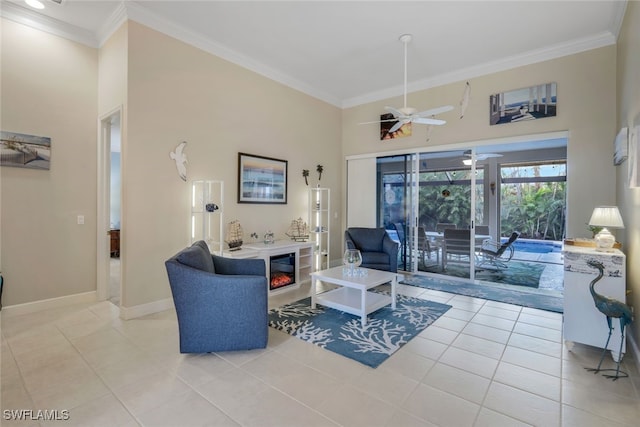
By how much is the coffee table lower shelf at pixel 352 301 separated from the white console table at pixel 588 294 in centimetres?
181

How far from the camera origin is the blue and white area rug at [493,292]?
4090mm

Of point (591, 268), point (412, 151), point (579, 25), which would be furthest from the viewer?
point (412, 151)

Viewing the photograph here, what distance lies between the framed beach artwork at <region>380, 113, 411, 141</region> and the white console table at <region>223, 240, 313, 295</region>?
280 cm

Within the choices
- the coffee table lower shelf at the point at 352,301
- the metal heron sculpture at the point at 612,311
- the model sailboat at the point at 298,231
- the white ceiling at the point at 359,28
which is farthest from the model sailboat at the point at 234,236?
the metal heron sculpture at the point at 612,311

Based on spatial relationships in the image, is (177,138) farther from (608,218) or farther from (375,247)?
(608,218)

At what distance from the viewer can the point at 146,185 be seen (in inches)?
143

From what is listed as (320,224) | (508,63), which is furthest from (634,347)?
(320,224)

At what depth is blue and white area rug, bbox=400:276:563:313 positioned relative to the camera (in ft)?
13.4

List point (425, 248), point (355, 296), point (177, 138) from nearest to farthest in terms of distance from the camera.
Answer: point (355, 296)
point (177, 138)
point (425, 248)

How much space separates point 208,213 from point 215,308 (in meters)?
1.93

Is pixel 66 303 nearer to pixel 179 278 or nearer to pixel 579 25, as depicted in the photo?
pixel 179 278

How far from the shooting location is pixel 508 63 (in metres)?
4.71

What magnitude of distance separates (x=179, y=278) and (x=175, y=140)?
7.09 feet

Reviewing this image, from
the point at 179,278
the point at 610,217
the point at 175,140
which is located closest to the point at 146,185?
the point at 175,140
